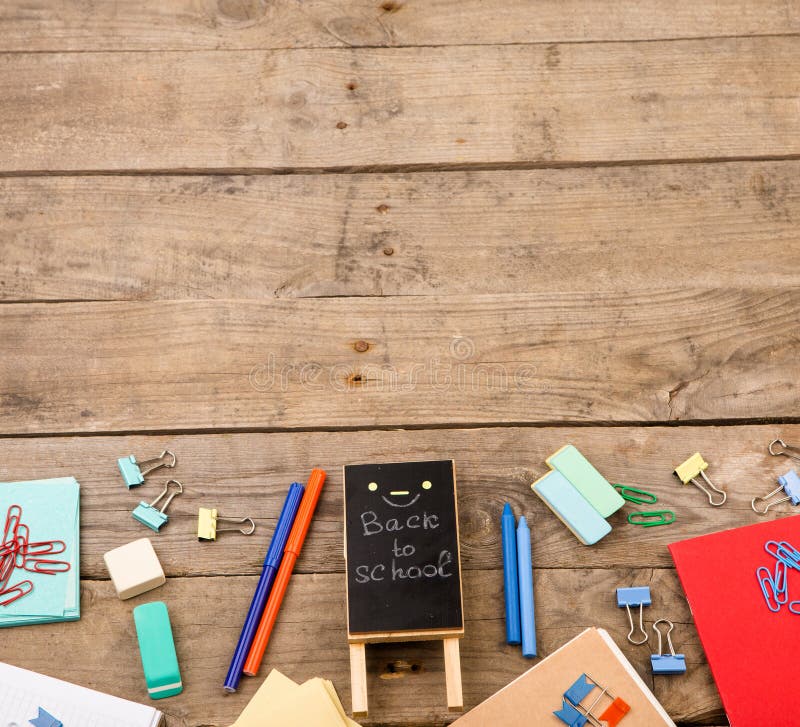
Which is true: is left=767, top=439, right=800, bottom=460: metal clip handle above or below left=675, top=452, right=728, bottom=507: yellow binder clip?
above

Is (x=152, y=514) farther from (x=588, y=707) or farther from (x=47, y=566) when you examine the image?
(x=588, y=707)

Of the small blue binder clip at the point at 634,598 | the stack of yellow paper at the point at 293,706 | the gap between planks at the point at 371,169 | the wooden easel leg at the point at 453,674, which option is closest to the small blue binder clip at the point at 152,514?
the stack of yellow paper at the point at 293,706

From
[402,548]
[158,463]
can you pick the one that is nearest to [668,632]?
[402,548]

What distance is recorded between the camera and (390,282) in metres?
1.22

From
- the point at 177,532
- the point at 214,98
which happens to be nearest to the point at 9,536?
the point at 177,532

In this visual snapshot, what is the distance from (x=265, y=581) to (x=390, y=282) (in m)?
0.47

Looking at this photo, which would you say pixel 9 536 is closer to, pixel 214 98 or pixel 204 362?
pixel 204 362

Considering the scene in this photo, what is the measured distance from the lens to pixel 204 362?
118cm

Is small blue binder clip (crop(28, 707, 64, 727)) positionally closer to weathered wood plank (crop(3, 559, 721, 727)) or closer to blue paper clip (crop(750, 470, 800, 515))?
weathered wood plank (crop(3, 559, 721, 727))

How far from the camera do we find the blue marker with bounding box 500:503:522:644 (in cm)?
104

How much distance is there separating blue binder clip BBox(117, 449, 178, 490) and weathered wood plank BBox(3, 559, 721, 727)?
140 mm

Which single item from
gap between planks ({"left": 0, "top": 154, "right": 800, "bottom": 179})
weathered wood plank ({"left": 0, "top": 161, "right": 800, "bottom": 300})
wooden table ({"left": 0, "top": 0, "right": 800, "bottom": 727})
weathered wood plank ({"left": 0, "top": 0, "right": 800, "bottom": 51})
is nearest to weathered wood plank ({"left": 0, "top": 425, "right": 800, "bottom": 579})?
wooden table ({"left": 0, "top": 0, "right": 800, "bottom": 727})

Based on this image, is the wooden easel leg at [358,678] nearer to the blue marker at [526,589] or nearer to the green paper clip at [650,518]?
the blue marker at [526,589]

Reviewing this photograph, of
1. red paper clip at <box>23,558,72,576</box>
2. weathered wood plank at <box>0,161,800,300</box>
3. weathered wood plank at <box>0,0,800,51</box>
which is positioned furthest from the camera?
weathered wood plank at <box>0,0,800,51</box>
